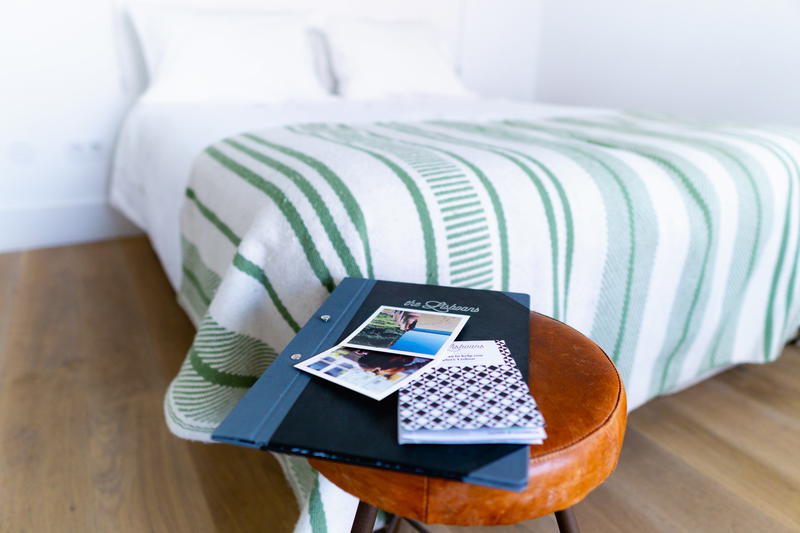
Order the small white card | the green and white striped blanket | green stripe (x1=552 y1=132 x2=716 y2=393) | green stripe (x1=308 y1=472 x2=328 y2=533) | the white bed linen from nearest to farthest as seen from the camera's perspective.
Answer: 1. the small white card
2. green stripe (x1=308 y1=472 x2=328 y2=533)
3. the green and white striped blanket
4. green stripe (x1=552 y1=132 x2=716 y2=393)
5. the white bed linen

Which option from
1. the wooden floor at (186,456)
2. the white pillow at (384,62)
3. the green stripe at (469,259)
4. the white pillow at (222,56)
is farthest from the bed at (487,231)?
the white pillow at (384,62)

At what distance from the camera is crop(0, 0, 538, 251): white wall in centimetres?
206

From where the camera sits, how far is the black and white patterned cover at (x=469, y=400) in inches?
19.1

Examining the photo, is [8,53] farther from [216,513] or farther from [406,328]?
[406,328]

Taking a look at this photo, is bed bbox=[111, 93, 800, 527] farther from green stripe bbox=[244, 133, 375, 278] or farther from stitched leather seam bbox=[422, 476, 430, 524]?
stitched leather seam bbox=[422, 476, 430, 524]

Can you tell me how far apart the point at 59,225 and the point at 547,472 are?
2400 millimetres

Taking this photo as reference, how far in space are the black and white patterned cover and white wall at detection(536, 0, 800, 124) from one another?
2158mm

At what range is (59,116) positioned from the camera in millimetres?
2168

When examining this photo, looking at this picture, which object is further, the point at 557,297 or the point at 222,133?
the point at 222,133

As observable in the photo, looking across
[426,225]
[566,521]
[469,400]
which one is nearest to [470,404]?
[469,400]

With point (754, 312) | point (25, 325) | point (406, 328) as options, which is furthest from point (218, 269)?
point (754, 312)

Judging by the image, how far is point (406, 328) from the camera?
2.12ft

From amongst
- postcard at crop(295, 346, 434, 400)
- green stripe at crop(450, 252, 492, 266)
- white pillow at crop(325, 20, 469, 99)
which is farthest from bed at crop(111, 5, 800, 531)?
white pillow at crop(325, 20, 469, 99)

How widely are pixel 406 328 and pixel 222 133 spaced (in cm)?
93
